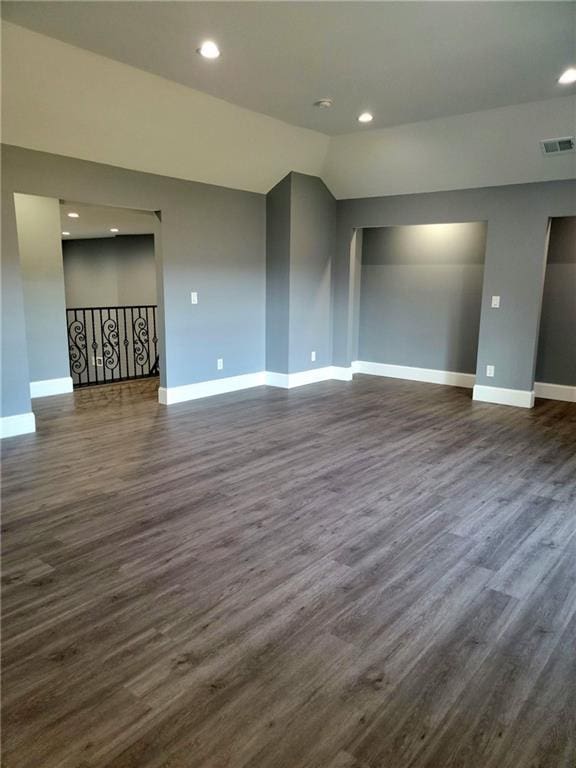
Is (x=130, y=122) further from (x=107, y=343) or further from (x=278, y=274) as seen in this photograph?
(x=107, y=343)

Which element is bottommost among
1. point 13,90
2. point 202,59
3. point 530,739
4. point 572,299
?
point 530,739

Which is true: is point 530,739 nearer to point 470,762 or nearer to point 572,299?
point 470,762

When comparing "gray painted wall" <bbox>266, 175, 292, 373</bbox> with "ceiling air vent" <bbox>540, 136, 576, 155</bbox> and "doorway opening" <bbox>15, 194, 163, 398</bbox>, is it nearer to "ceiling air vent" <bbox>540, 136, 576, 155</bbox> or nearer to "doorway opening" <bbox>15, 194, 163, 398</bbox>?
"doorway opening" <bbox>15, 194, 163, 398</bbox>

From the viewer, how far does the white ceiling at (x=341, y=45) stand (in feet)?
9.81

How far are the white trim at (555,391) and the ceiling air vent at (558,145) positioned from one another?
2.75 m

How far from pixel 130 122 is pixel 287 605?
13.9 feet

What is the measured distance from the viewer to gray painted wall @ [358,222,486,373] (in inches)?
271

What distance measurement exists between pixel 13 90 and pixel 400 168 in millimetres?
4085

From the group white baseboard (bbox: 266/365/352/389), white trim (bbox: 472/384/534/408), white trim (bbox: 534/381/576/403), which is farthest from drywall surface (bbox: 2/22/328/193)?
white trim (bbox: 534/381/576/403)

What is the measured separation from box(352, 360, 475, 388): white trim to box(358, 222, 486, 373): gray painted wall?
→ 0.07m

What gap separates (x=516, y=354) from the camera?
5.90 metres

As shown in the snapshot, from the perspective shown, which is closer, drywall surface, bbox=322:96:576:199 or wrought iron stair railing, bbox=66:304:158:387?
drywall surface, bbox=322:96:576:199

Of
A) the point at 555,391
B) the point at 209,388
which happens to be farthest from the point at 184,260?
the point at 555,391

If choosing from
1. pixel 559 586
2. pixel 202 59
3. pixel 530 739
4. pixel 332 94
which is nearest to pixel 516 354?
pixel 332 94
